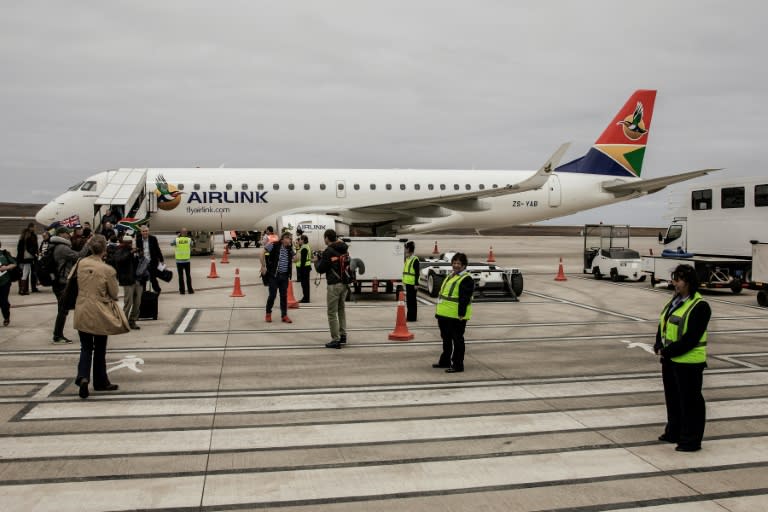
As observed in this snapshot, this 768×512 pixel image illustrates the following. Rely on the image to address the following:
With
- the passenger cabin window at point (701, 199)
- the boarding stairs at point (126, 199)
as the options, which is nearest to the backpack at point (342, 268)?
the passenger cabin window at point (701, 199)

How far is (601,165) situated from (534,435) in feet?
93.3

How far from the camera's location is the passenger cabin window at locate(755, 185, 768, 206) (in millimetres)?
18469

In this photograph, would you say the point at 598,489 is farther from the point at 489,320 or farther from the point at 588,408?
the point at 489,320

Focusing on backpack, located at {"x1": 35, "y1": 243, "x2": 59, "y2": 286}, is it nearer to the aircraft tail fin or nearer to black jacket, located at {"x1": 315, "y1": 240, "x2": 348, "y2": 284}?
black jacket, located at {"x1": 315, "y1": 240, "x2": 348, "y2": 284}

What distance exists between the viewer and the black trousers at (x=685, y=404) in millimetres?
6156

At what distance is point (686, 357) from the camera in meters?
6.25

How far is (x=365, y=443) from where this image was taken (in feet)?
21.0

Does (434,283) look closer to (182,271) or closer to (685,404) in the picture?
(182,271)

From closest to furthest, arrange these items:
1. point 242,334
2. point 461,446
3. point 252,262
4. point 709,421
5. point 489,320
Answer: point 461,446 < point 709,421 < point 242,334 < point 489,320 < point 252,262

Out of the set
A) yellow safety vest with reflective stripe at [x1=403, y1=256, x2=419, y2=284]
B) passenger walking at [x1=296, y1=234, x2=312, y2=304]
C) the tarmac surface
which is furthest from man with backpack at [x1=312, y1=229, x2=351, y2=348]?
passenger walking at [x1=296, y1=234, x2=312, y2=304]

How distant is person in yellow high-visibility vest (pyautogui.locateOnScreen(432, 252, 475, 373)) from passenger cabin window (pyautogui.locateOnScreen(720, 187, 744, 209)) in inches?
539

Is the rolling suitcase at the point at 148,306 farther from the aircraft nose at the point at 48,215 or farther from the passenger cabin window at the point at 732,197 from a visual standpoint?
the passenger cabin window at the point at 732,197

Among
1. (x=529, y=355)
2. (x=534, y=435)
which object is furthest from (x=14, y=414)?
(x=529, y=355)

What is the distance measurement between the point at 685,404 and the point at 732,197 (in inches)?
619
